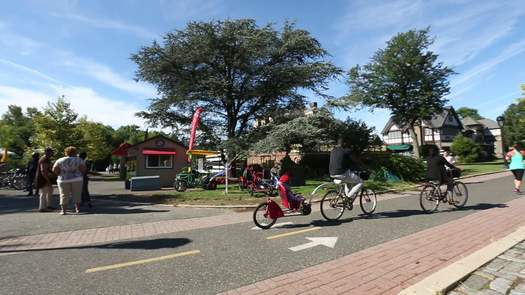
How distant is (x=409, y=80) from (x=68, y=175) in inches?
1353

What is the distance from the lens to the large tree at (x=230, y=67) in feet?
76.7

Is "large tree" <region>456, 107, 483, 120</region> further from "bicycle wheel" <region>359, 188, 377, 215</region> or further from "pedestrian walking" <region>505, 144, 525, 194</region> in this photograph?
"bicycle wheel" <region>359, 188, 377, 215</region>

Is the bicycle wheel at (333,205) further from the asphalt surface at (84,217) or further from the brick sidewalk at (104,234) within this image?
the asphalt surface at (84,217)

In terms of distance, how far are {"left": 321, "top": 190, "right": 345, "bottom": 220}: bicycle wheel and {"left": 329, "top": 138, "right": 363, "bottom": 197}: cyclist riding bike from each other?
0.93ft

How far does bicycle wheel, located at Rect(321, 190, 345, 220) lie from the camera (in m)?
8.55

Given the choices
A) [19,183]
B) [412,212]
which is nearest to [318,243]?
[412,212]

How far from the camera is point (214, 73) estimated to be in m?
24.4

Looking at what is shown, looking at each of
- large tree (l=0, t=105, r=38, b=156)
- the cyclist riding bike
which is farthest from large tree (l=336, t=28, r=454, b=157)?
large tree (l=0, t=105, r=38, b=156)

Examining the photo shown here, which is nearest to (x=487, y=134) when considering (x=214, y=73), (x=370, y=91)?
(x=370, y=91)

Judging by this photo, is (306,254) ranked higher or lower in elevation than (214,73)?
lower

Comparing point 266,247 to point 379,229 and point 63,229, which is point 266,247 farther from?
point 63,229

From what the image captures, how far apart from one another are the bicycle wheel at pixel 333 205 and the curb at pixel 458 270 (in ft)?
11.2

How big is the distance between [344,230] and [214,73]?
1909 centimetres

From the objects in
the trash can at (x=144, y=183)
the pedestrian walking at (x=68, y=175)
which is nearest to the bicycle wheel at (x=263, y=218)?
the pedestrian walking at (x=68, y=175)
